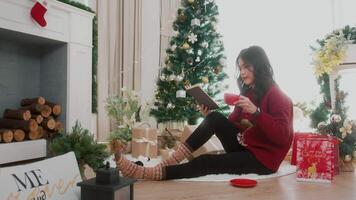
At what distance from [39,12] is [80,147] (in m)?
1.61

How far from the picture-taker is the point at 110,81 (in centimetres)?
397

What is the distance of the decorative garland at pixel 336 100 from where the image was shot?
223cm

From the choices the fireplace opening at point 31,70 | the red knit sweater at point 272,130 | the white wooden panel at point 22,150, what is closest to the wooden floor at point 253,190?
the red knit sweater at point 272,130

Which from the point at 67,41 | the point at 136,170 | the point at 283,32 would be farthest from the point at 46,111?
the point at 283,32

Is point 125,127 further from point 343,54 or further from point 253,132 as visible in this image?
point 343,54

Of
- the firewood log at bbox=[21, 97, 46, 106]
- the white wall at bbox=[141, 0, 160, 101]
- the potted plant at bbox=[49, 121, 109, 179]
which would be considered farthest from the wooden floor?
the white wall at bbox=[141, 0, 160, 101]

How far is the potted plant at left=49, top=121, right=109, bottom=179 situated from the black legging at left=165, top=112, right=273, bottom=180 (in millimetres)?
451

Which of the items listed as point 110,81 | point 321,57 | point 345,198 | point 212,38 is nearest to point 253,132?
point 345,198

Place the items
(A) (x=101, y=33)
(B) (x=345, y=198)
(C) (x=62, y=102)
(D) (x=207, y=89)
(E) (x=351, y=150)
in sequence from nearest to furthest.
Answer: (B) (x=345, y=198) < (E) (x=351, y=150) < (C) (x=62, y=102) < (D) (x=207, y=89) < (A) (x=101, y=33)

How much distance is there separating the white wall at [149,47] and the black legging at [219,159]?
2466 mm

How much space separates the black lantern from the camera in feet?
3.76

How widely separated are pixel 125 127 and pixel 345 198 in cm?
213

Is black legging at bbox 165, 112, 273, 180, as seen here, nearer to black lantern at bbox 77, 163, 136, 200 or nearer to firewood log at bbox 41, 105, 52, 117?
black lantern at bbox 77, 163, 136, 200

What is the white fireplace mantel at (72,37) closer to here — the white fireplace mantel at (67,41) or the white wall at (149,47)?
the white fireplace mantel at (67,41)
